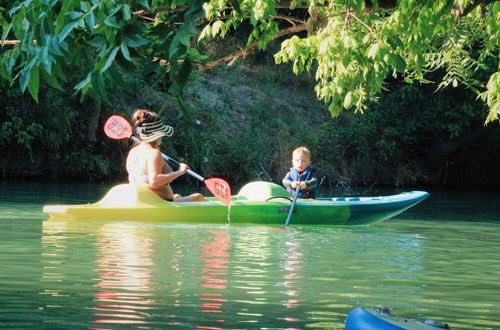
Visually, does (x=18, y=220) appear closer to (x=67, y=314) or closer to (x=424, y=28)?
(x=424, y=28)

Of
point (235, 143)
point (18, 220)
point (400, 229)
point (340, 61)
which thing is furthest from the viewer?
point (235, 143)

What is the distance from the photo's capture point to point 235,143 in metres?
23.4

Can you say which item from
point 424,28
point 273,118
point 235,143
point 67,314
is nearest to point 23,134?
point 235,143

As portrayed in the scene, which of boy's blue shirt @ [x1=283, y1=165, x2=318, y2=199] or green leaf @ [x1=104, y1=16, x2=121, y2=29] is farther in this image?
boy's blue shirt @ [x1=283, y1=165, x2=318, y2=199]

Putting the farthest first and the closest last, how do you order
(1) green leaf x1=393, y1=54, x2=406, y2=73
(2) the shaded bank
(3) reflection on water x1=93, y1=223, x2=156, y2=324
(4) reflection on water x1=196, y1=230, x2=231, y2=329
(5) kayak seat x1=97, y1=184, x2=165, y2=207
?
(2) the shaded bank < (5) kayak seat x1=97, y1=184, x2=165, y2=207 < (1) green leaf x1=393, y1=54, x2=406, y2=73 < (4) reflection on water x1=196, y1=230, x2=231, y2=329 < (3) reflection on water x1=93, y1=223, x2=156, y2=324

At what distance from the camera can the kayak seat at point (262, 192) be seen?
12747 millimetres

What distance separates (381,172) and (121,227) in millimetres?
14500

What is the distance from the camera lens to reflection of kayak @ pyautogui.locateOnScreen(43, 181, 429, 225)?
37.9ft

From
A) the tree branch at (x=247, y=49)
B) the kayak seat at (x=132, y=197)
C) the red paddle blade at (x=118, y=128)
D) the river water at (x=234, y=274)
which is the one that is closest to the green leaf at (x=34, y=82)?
the river water at (x=234, y=274)

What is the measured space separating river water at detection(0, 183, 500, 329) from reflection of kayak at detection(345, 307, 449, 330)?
0.91 meters

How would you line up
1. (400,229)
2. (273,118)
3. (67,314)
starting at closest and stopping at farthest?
1. (67,314)
2. (400,229)
3. (273,118)

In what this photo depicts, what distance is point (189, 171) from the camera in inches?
502

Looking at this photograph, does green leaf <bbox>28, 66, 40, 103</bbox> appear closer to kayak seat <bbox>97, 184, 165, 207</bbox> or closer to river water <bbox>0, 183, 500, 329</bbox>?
river water <bbox>0, 183, 500, 329</bbox>

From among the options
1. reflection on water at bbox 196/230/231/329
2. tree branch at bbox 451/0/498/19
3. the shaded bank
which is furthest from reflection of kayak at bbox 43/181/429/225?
the shaded bank
